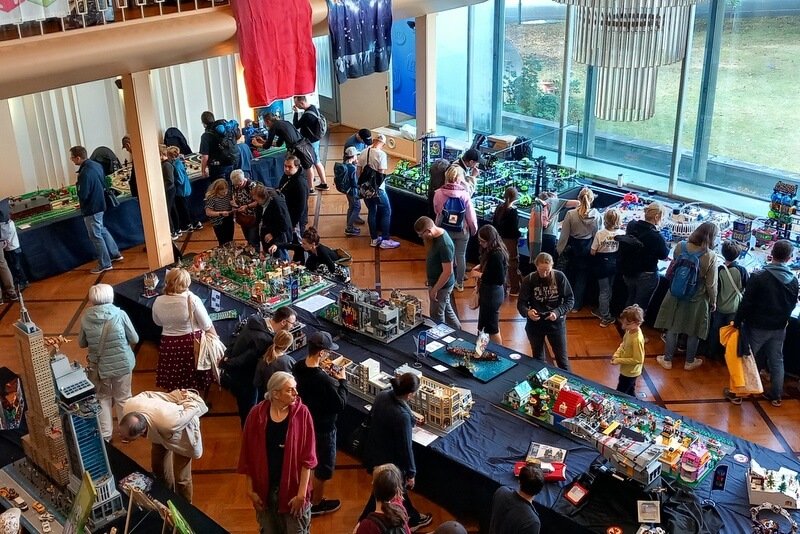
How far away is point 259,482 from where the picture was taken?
4.92 m

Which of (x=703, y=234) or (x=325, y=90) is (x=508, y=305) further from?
(x=325, y=90)

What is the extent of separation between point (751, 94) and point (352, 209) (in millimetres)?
5260

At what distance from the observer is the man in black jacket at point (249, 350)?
6.04m

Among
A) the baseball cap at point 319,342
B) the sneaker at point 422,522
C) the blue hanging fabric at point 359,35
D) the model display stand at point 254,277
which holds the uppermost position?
the blue hanging fabric at point 359,35

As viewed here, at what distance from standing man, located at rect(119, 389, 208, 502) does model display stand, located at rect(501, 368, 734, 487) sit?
217 centimetres

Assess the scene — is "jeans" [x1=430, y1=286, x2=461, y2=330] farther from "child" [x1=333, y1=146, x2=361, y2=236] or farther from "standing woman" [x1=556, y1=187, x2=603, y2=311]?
"child" [x1=333, y1=146, x2=361, y2=236]

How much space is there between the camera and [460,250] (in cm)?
890

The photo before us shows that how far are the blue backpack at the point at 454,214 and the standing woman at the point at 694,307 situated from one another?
6.92ft

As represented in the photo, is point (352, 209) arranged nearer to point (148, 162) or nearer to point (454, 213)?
point (454, 213)

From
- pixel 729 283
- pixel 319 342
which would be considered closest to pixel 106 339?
pixel 319 342

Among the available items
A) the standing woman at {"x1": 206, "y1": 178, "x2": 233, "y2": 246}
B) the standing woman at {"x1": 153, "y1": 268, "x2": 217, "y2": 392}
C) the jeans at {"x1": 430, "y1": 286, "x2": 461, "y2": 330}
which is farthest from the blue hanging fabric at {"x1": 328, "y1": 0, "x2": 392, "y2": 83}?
the standing woman at {"x1": 153, "y1": 268, "x2": 217, "y2": 392}

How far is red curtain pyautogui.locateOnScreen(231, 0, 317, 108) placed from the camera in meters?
8.16

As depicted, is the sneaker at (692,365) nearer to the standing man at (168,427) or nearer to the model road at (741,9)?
the model road at (741,9)

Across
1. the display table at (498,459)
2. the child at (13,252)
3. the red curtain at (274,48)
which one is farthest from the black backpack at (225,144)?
the display table at (498,459)
